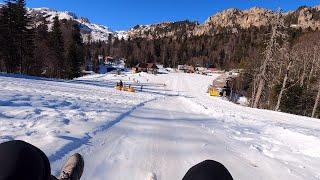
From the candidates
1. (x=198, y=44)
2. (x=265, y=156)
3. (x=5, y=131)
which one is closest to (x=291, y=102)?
(x=265, y=156)

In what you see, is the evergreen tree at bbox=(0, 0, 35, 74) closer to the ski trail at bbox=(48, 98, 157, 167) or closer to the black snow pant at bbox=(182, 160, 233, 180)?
the ski trail at bbox=(48, 98, 157, 167)

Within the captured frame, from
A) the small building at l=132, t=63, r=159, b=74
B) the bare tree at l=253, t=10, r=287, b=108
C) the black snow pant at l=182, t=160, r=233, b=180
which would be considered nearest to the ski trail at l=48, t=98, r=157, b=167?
the black snow pant at l=182, t=160, r=233, b=180

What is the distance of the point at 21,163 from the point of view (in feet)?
8.63

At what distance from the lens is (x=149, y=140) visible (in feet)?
29.0

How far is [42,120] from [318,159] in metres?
6.79

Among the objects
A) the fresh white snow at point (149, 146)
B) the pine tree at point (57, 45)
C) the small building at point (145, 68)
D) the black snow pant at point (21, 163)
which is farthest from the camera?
the small building at point (145, 68)

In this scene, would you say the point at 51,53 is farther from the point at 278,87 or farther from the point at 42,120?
the point at 42,120

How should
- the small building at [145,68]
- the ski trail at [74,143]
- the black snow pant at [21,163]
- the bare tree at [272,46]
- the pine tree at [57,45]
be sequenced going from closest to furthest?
1. the black snow pant at [21,163]
2. the ski trail at [74,143]
3. the bare tree at [272,46]
4. the pine tree at [57,45]
5. the small building at [145,68]

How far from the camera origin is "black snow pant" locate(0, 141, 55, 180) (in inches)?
101

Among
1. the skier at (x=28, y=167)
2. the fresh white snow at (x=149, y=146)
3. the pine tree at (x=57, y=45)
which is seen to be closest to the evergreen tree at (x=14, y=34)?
the pine tree at (x=57, y=45)

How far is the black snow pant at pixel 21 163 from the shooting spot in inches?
101

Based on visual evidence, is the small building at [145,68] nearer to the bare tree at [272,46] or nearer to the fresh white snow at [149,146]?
the bare tree at [272,46]

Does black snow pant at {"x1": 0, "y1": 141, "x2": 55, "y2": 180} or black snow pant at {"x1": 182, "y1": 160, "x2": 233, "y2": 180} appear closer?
black snow pant at {"x1": 0, "y1": 141, "x2": 55, "y2": 180}

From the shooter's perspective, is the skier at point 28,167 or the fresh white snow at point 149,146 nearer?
the skier at point 28,167
